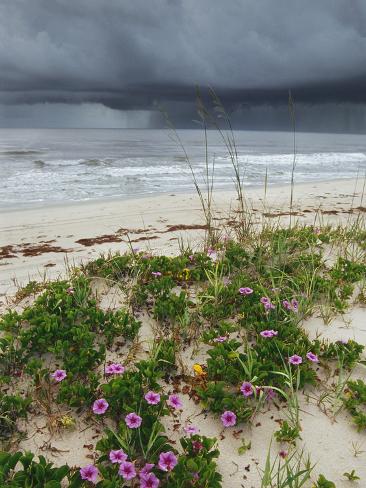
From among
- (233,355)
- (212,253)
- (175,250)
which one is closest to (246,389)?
(233,355)

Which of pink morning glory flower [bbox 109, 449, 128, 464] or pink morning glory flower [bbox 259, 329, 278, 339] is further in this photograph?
pink morning glory flower [bbox 259, 329, 278, 339]

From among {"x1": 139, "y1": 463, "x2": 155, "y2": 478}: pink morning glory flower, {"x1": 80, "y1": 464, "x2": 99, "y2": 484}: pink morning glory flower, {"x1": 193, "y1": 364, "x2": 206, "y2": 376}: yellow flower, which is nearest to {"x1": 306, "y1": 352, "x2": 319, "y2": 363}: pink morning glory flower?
{"x1": 193, "y1": 364, "x2": 206, "y2": 376}: yellow flower

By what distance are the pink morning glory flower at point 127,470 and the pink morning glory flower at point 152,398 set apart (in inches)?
16.7

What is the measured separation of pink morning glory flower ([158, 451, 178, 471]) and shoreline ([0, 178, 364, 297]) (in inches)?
124

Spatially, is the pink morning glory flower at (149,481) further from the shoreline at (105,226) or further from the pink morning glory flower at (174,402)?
the shoreline at (105,226)

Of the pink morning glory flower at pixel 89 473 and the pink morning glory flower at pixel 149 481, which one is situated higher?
the pink morning glory flower at pixel 89 473

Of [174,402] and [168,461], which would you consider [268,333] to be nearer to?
[174,402]

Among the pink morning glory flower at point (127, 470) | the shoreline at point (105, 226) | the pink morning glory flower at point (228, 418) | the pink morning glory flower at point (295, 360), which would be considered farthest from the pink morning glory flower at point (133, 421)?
the shoreline at point (105, 226)

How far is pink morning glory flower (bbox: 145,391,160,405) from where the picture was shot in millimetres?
2580

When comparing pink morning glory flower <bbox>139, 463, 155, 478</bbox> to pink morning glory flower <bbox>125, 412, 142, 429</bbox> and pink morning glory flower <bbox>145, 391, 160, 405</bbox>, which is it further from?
pink morning glory flower <bbox>145, 391, 160, 405</bbox>

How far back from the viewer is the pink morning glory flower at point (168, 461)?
224cm

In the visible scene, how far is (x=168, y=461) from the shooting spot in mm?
2258

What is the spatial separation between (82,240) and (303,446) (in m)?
5.55

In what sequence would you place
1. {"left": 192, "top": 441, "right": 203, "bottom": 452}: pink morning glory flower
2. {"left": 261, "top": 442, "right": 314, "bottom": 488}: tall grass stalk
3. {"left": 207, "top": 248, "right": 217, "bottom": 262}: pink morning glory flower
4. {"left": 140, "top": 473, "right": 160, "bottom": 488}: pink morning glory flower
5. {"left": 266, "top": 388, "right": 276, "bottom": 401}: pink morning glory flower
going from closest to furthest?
{"left": 261, "top": 442, "right": 314, "bottom": 488}: tall grass stalk, {"left": 140, "top": 473, "right": 160, "bottom": 488}: pink morning glory flower, {"left": 192, "top": 441, "right": 203, "bottom": 452}: pink morning glory flower, {"left": 266, "top": 388, "right": 276, "bottom": 401}: pink morning glory flower, {"left": 207, "top": 248, "right": 217, "bottom": 262}: pink morning glory flower
